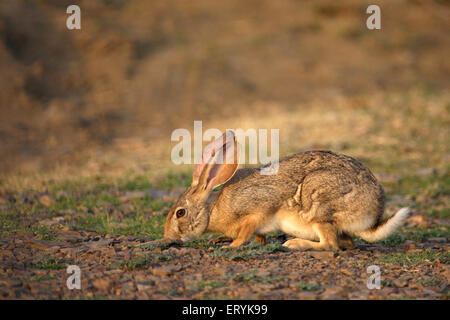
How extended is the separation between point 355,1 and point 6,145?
17.2 meters

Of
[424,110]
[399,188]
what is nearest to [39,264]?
[399,188]

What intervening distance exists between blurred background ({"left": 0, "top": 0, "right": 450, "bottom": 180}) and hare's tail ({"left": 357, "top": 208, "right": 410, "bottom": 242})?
17.3 ft

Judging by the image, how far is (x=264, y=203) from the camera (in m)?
6.53

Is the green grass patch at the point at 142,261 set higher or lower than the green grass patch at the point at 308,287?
higher

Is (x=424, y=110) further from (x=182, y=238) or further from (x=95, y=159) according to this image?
(x=182, y=238)

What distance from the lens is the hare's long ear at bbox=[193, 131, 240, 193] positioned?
669 centimetres

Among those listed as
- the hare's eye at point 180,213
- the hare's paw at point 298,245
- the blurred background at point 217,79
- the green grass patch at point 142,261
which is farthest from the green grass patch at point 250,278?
the blurred background at point 217,79

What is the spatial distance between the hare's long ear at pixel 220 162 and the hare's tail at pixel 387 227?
5.53 feet

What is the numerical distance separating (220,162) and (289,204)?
94 centimetres

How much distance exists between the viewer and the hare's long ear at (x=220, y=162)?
21.9 ft

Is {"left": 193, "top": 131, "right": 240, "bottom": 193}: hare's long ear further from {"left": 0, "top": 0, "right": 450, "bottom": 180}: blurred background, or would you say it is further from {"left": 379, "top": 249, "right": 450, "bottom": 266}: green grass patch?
{"left": 0, "top": 0, "right": 450, "bottom": 180}: blurred background

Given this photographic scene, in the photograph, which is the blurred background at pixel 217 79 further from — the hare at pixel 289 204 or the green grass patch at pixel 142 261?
the green grass patch at pixel 142 261

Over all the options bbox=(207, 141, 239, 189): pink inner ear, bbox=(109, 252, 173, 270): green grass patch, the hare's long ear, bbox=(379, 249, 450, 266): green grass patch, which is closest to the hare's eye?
the hare's long ear

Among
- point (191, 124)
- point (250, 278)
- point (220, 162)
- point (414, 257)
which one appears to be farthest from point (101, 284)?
point (191, 124)
